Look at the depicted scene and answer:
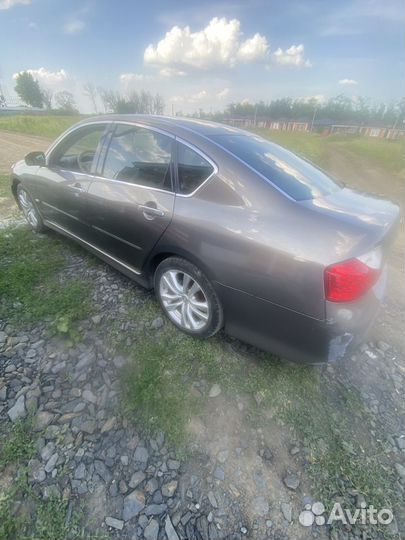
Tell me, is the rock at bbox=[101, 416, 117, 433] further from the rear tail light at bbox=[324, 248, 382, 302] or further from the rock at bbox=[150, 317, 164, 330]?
the rear tail light at bbox=[324, 248, 382, 302]

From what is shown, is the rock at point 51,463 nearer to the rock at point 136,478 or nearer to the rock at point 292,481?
the rock at point 136,478

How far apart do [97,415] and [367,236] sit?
202 centimetres

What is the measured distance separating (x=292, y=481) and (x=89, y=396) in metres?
1.39

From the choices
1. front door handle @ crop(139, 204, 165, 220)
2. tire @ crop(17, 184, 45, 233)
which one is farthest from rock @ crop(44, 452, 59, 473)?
tire @ crop(17, 184, 45, 233)

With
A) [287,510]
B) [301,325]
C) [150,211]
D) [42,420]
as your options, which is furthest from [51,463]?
[150,211]

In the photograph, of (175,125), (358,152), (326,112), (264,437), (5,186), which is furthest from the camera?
(326,112)

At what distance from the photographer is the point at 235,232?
1816 millimetres

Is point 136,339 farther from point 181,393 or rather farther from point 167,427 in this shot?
point 167,427

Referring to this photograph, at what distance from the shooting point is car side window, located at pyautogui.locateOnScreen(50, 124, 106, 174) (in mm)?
2912

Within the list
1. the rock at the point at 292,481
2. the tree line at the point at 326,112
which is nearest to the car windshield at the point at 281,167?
the rock at the point at 292,481

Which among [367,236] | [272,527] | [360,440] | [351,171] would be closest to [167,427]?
[272,527]

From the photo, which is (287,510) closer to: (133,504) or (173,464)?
(173,464)

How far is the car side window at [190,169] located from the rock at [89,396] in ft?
5.25

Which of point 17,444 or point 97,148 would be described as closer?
point 17,444
